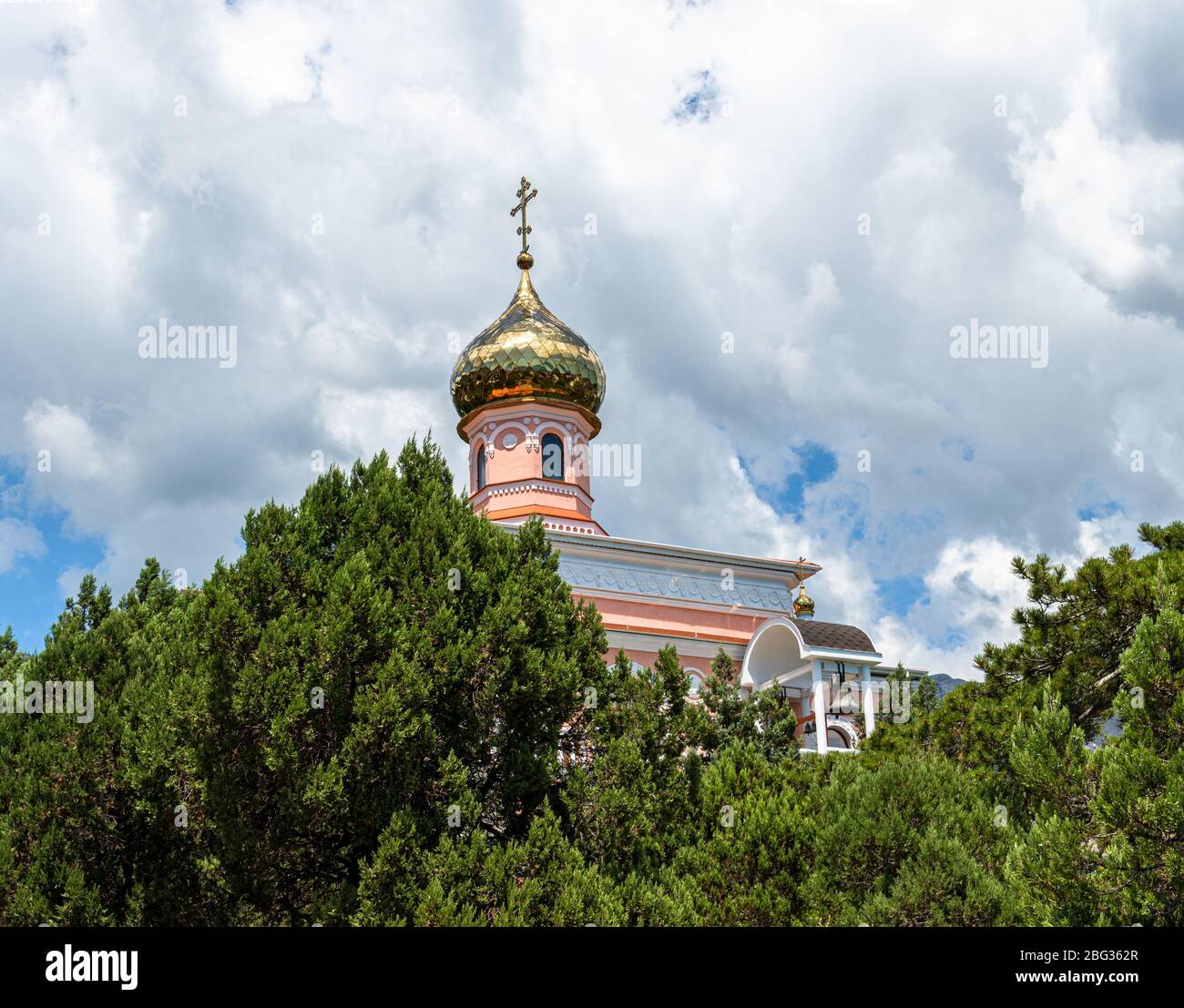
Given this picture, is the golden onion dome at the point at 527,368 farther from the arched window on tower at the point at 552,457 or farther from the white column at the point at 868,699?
the white column at the point at 868,699

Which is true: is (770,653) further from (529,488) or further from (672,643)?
(529,488)

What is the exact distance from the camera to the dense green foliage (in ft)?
26.9

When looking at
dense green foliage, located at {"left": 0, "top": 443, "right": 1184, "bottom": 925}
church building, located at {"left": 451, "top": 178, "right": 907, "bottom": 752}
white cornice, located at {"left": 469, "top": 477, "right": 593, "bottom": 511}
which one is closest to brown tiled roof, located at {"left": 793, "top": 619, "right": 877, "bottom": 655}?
church building, located at {"left": 451, "top": 178, "right": 907, "bottom": 752}

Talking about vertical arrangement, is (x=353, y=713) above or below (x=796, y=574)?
below

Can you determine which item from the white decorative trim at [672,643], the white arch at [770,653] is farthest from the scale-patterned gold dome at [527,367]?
the white arch at [770,653]

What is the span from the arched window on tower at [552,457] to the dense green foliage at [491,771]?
14.1 metres

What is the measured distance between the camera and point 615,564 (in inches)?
910

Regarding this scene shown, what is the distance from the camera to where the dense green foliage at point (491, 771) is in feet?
26.9

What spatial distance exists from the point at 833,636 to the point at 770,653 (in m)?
1.68

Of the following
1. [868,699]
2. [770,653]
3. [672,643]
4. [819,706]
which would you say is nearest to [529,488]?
[672,643]
